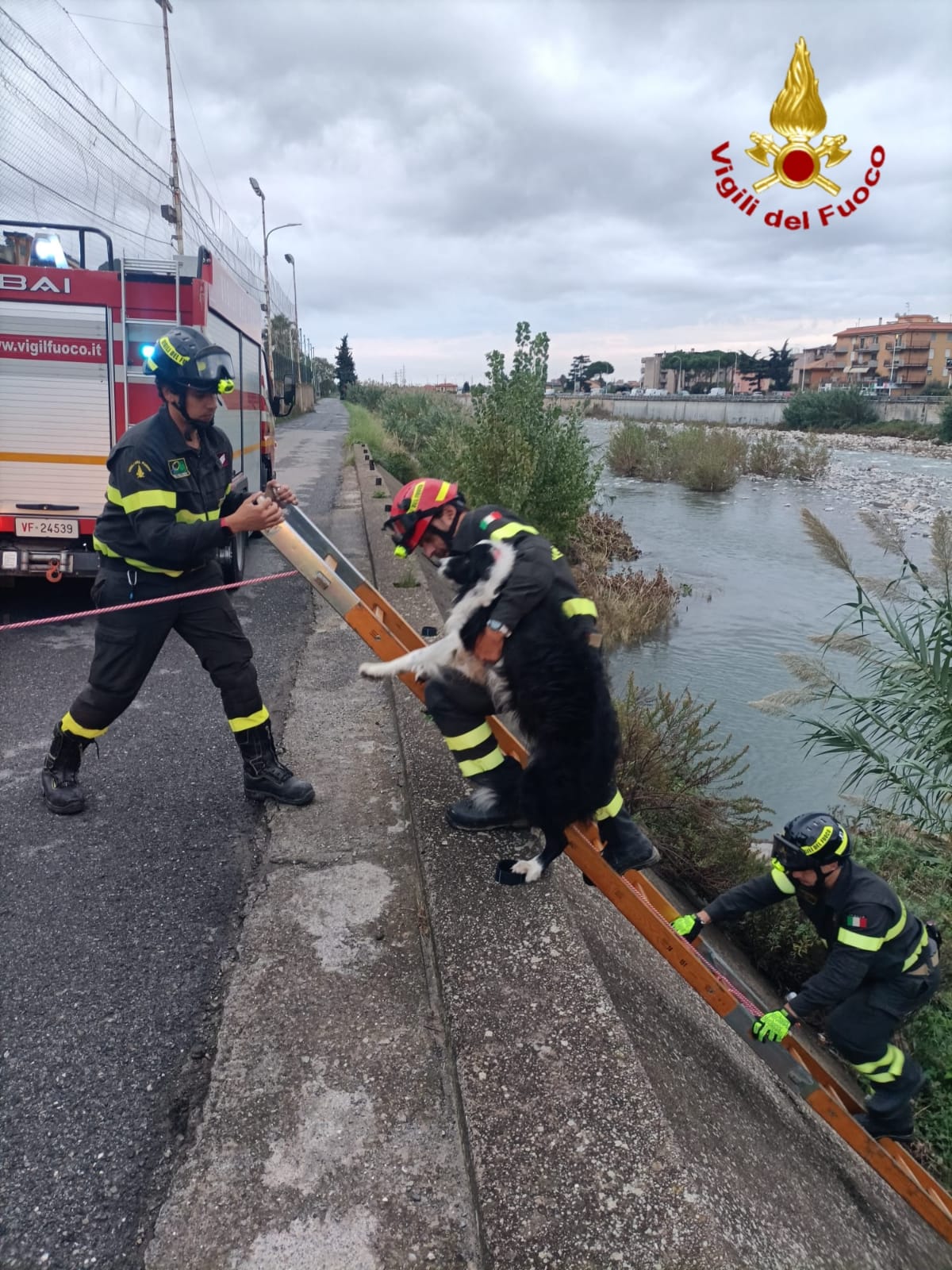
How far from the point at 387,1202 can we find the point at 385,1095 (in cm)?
32

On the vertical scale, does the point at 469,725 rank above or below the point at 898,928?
above

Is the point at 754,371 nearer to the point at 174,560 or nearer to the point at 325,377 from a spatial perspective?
the point at 325,377

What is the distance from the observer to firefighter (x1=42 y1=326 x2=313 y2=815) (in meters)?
3.48

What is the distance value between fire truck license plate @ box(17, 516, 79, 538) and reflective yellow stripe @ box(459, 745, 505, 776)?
15.4ft

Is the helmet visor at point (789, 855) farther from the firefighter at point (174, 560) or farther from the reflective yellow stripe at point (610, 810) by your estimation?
the firefighter at point (174, 560)

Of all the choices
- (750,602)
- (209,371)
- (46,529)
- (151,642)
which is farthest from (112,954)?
(750,602)

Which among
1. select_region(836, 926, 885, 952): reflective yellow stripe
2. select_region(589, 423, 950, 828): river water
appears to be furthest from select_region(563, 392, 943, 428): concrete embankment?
select_region(836, 926, 885, 952): reflective yellow stripe

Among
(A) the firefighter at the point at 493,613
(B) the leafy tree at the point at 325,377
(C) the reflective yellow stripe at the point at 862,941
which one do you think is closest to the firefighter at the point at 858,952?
(C) the reflective yellow stripe at the point at 862,941

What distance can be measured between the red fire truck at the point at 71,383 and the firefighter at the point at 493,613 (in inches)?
169

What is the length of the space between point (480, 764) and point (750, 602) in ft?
34.1

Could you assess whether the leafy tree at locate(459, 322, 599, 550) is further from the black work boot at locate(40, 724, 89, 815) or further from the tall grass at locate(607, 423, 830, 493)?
the tall grass at locate(607, 423, 830, 493)

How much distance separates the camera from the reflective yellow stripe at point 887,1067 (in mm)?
3447

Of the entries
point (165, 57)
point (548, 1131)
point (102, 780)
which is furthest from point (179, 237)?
point (548, 1131)

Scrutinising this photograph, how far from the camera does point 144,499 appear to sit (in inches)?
137
